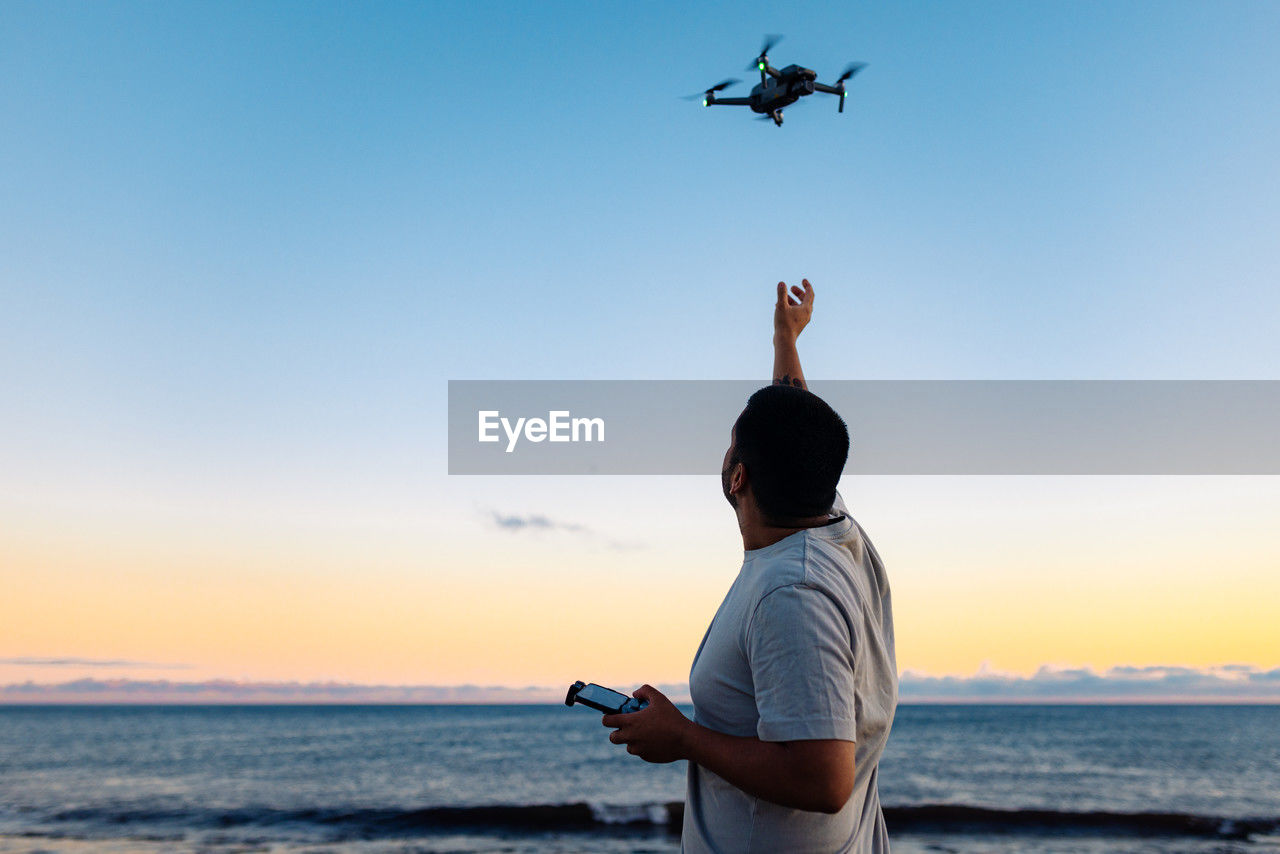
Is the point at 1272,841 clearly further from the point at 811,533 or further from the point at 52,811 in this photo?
the point at 52,811

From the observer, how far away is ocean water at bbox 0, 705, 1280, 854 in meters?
14.1

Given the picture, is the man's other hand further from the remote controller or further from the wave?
the wave

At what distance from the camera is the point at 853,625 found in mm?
1500

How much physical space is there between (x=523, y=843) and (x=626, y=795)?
6701 millimetres

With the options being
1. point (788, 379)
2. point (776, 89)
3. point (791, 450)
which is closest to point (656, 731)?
point (791, 450)

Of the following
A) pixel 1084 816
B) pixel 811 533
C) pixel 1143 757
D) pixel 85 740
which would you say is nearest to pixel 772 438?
pixel 811 533

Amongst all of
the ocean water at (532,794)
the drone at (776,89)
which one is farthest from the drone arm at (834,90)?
the ocean water at (532,794)

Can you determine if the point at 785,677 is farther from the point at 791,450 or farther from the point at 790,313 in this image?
the point at 790,313

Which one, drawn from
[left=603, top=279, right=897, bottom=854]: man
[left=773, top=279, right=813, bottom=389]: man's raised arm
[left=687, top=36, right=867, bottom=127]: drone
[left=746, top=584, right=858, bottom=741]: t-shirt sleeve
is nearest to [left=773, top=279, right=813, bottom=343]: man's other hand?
[left=773, top=279, right=813, bottom=389]: man's raised arm

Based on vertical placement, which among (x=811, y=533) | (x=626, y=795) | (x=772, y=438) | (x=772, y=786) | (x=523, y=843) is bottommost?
(x=626, y=795)

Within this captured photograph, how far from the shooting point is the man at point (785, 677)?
1.40 m

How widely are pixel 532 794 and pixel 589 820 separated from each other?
5.32 meters

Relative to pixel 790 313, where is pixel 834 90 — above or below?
above

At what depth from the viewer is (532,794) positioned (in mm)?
21297
